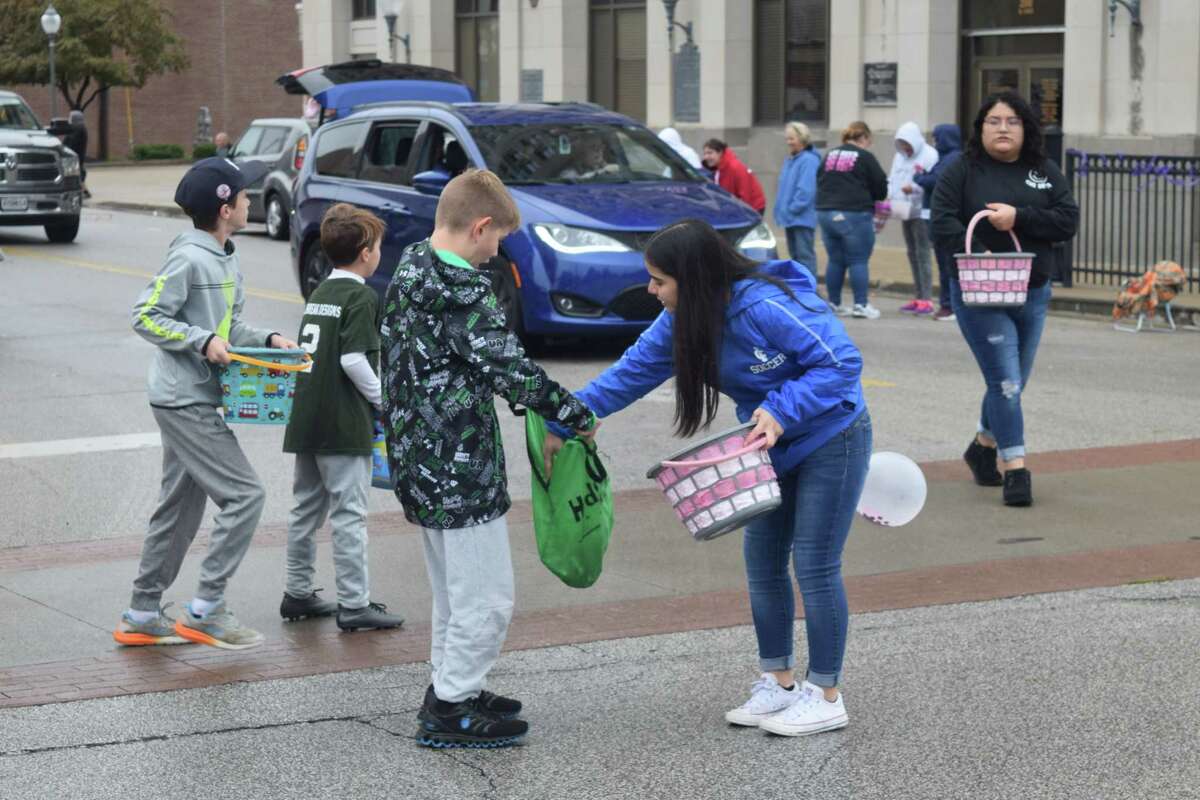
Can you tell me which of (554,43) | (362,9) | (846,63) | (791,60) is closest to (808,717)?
(846,63)

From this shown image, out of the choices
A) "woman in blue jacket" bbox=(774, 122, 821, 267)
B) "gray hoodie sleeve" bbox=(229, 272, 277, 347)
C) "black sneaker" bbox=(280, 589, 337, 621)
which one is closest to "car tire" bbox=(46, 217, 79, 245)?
"woman in blue jacket" bbox=(774, 122, 821, 267)

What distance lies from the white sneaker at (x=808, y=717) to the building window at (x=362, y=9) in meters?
34.5

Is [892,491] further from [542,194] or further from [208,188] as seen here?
[542,194]

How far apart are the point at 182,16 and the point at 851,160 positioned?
53549 mm

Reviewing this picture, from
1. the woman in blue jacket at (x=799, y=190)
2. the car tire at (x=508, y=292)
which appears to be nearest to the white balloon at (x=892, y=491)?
the car tire at (x=508, y=292)

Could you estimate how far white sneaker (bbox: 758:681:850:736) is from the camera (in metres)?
5.50

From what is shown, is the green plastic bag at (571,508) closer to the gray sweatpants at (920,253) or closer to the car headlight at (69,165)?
the gray sweatpants at (920,253)

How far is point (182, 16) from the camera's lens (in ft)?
217

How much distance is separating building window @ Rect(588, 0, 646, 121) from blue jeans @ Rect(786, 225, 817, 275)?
13.3 metres

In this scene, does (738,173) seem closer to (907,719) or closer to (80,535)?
(80,535)

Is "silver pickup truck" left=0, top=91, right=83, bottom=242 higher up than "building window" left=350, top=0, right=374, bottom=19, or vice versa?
"building window" left=350, top=0, right=374, bottom=19

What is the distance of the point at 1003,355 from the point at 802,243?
357 inches

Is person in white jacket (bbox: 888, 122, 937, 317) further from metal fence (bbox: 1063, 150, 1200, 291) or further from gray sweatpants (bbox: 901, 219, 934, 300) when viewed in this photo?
metal fence (bbox: 1063, 150, 1200, 291)

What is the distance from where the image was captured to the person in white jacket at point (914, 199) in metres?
17.7
